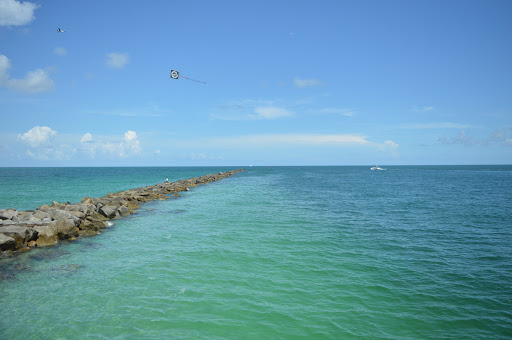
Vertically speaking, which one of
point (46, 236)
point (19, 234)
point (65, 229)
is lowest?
point (46, 236)

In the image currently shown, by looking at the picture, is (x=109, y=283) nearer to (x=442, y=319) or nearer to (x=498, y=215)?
(x=442, y=319)

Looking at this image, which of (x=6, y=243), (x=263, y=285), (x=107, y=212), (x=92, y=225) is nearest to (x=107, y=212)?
(x=107, y=212)

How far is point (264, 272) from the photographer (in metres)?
10.9

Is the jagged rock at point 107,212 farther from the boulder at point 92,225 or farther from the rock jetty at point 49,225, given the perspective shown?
the boulder at point 92,225

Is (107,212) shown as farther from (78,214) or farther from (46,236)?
(46,236)

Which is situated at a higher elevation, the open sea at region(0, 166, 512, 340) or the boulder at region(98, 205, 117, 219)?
the boulder at region(98, 205, 117, 219)

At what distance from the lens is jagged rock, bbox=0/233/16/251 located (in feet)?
43.2

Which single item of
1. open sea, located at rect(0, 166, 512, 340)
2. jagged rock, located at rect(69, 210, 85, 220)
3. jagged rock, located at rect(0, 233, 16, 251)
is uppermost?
jagged rock, located at rect(69, 210, 85, 220)

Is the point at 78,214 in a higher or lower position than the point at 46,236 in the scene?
higher

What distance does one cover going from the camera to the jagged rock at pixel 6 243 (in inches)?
519

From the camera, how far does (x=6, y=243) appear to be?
523 inches

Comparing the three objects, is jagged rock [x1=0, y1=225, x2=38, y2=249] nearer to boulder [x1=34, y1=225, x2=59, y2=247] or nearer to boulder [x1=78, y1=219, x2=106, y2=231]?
boulder [x1=34, y1=225, x2=59, y2=247]

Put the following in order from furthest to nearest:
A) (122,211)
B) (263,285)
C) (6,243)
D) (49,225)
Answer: (122,211)
(49,225)
(6,243)
(263,285)

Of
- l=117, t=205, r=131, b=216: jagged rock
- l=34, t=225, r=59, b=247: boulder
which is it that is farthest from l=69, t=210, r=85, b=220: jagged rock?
l=117, t=205, r=131, b=216: jagged rock
